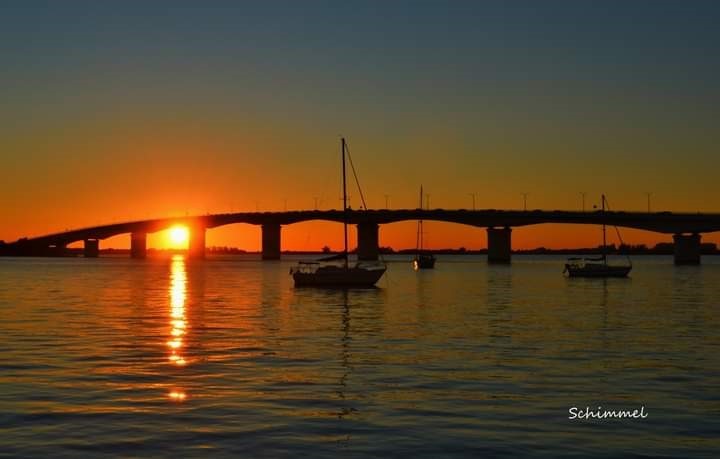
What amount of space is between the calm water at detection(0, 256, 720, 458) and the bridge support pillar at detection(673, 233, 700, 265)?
161733 mm

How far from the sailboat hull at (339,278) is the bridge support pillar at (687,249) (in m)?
132

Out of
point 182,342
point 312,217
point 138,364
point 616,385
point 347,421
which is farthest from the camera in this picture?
point 312,217

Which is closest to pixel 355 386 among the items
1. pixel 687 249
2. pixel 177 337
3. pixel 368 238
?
pixel 177 337

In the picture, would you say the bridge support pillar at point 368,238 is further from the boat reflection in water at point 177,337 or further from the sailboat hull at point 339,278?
the boat reflection in water at point 177,337

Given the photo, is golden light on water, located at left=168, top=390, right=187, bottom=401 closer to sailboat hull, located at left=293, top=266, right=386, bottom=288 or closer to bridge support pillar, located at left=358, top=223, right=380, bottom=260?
sailboat hull, located at left=293, top=266, right=386, bottom=288

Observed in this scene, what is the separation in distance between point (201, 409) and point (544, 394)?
7.63m

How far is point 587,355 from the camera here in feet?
89.0

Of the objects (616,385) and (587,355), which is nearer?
(616,385)

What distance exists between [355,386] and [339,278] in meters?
61.7

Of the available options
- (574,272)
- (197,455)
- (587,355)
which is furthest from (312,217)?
(197,455)

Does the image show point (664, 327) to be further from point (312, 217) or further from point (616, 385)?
point (312, 217)

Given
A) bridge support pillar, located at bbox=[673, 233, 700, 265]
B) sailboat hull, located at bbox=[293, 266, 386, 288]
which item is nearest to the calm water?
sailboat hull, located at bbox=[293, 266, 386, 288]

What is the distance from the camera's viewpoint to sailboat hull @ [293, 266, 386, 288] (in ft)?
267

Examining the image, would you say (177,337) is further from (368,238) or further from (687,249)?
(687,249)
